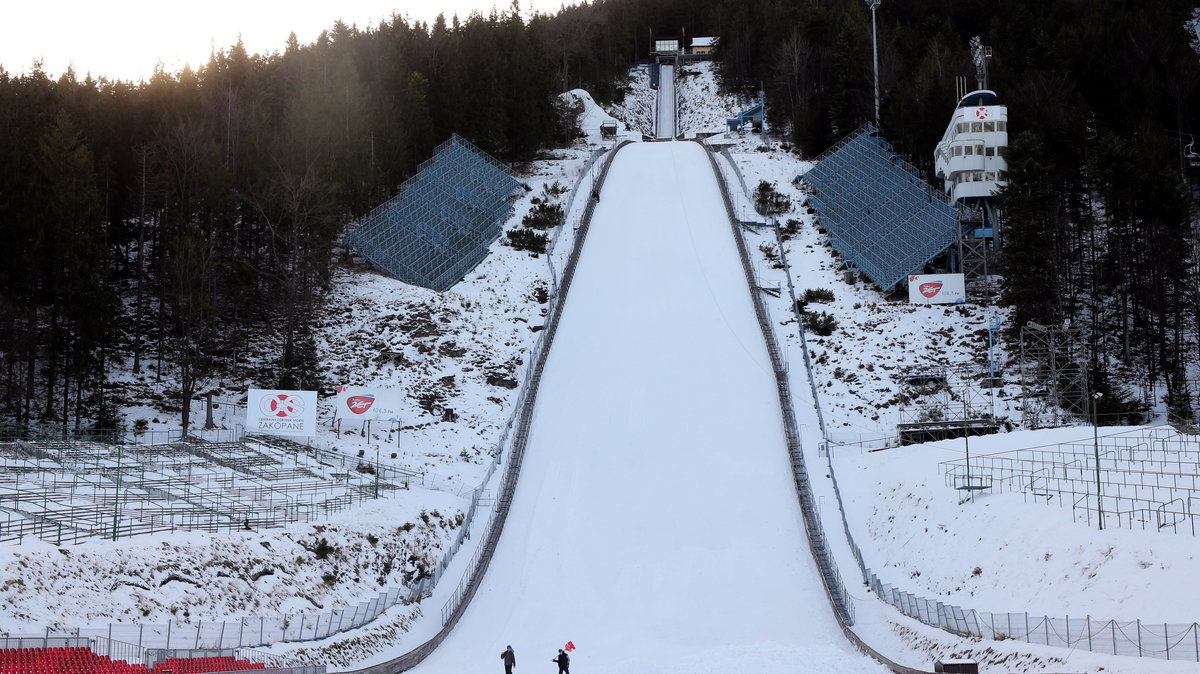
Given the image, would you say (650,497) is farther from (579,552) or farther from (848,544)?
(848,544)

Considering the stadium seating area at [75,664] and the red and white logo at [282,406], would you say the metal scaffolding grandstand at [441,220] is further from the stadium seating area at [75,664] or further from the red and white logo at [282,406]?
the stadium seating area at [75,664]

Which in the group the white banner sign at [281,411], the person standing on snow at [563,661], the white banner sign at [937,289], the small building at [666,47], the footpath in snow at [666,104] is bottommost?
the person standing on snow at [563,661]

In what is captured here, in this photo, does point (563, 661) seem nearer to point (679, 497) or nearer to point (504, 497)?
point (504, 497)

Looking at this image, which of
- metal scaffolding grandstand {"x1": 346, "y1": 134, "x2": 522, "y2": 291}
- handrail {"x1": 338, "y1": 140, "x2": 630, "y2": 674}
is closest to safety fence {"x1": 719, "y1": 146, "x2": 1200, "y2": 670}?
handrail {"x1": 338, "y1": 140, "x2": 630, "y2": 674}

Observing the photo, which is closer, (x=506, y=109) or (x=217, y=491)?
(x=217, y=491)

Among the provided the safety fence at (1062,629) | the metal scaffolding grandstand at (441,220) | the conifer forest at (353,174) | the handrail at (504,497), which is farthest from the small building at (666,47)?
the safety fence at (1062,629)

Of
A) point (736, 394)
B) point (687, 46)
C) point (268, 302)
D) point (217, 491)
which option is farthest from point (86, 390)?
point (687, 46)

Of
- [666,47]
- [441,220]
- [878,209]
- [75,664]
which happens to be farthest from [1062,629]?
[666,47]
